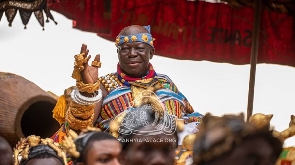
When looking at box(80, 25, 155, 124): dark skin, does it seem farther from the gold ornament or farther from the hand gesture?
the gold ornament

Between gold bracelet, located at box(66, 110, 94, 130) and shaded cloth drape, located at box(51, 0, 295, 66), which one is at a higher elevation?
shaded cloth drape, located at box(51, 0, 295, 66)

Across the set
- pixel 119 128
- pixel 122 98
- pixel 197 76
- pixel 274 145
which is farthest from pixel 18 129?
pixel 274 145

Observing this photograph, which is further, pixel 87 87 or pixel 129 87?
pixel 129 87

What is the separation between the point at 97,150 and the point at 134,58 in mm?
2067

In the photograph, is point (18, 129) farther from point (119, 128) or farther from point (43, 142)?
point (119, 128)

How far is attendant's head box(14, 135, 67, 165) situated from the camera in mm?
3565

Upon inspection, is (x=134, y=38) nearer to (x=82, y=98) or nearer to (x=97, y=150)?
(x=82, y=98)

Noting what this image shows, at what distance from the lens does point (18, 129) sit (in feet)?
20.7

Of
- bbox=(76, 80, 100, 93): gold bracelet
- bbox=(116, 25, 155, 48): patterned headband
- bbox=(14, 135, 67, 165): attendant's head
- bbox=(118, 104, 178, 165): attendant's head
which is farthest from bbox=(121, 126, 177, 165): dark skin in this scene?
bbox=(116, 25, 155, 48): patterned headband

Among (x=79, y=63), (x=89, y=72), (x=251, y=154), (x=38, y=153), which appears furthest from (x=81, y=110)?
(x=251, y=154)

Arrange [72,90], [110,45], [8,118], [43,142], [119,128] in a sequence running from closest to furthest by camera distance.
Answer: [119,128]
[43,142]
[72,90]
[8,118]
[110,45]

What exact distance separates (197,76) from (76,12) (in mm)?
1446

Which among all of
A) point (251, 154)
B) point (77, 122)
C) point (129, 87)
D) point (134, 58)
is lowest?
point (77, 122)

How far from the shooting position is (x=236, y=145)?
2.21 m
